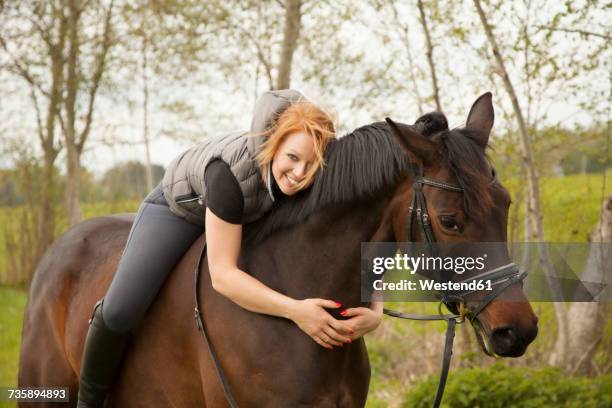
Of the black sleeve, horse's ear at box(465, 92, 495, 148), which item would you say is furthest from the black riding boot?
horse's ear at box(465, 92, 495, 148)

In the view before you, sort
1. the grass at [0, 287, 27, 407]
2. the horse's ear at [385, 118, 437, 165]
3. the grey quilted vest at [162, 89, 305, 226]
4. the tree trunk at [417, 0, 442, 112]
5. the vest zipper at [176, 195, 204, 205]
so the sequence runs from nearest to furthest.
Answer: the horse's ear at [385, 118, 437, 165] < the grey quilted vest at [162, 89, 305, 226] < the vest zipper at [176, 195, 204, 205] < the tree trunk at [417, 0, 442, 112] < the grass at [0, 287, 27, 407]

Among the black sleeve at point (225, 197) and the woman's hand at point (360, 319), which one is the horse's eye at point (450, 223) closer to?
the woman's hand at point (360, 319)

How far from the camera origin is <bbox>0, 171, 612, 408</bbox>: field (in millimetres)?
5652

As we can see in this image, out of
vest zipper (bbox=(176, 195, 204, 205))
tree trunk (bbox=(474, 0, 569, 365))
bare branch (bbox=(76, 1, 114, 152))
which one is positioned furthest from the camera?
bare branch (bbox=(76, 1, 114, 152))

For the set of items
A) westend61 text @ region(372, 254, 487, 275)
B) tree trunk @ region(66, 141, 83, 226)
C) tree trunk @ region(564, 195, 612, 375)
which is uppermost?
tree trunk @ region(66, 141, 83, 226)

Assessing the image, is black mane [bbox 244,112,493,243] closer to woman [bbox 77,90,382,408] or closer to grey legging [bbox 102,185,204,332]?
woman [bbox 77,90,382,408]

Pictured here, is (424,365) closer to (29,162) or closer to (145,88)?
(145,88)

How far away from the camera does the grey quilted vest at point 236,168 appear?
2.59m

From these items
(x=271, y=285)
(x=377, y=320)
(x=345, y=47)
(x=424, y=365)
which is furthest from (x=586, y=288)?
(x=345, y=47)

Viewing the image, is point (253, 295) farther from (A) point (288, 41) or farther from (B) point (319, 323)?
(A) point (288, 41)

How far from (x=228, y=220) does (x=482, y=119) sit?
1.14 meters

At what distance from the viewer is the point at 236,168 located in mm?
2582

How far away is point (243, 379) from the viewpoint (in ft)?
8.39

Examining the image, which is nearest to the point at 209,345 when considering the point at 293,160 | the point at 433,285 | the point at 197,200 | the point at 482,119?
the point at 197,200
